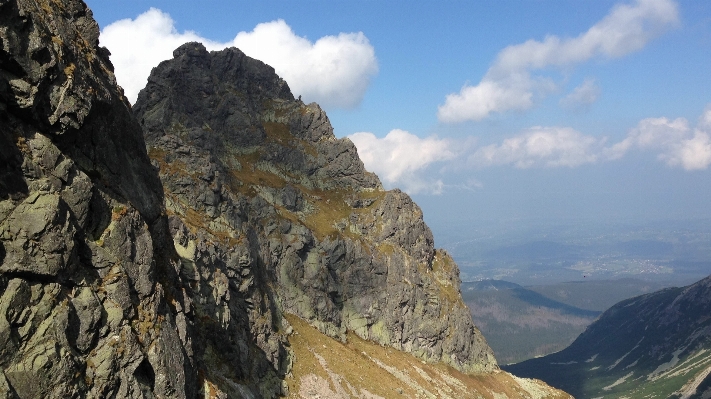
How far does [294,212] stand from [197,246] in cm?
5108

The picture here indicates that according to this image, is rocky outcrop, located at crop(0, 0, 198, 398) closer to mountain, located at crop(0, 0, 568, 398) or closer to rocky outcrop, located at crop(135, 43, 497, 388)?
mountain, located at crop(0, 0, 568, 398)

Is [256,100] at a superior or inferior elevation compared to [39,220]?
superior

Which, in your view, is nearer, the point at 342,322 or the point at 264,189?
the point at 342,322

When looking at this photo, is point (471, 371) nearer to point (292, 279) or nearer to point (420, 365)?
point (420, 365)

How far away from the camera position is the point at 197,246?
5672cm

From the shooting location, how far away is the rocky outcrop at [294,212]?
8181 cm

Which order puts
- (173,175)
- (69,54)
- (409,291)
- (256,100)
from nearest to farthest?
(69,54) → (173,175) → (409,291) → (256,100)

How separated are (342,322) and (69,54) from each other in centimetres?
8023

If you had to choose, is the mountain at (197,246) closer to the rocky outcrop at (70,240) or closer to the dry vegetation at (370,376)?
the rocky outcrop at (70,240)

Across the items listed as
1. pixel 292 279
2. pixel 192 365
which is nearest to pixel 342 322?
pixel 292 279

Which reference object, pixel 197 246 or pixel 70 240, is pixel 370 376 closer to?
pixel 197 246

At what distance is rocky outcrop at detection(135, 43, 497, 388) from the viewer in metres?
81.8

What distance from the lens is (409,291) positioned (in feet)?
342

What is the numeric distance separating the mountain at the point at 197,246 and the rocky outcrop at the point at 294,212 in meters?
0.45
